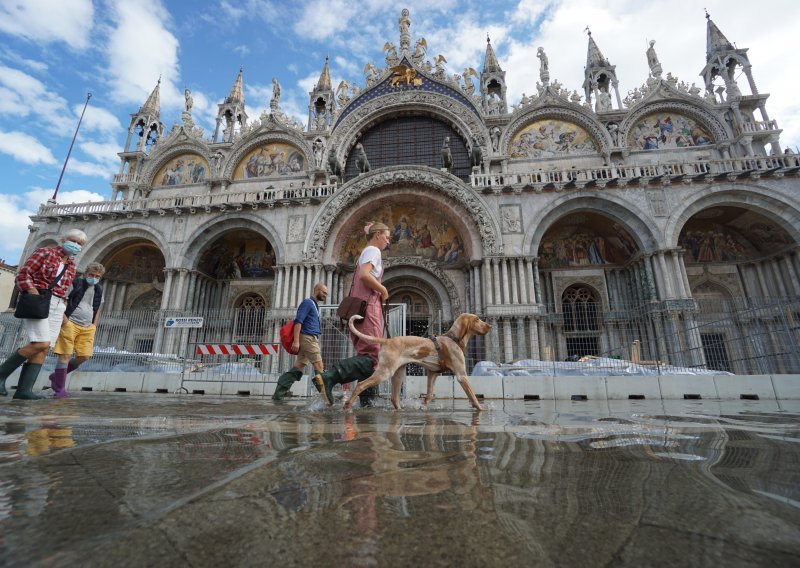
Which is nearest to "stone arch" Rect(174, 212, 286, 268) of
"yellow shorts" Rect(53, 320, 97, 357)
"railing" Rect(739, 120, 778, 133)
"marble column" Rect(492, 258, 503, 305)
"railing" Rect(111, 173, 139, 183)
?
"railing" Rect(111, 173, 139, 183)

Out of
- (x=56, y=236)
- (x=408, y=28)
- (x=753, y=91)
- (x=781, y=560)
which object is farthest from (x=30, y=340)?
(x=753, y=91)

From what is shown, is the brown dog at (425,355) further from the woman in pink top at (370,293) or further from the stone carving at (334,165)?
the stone carving at (334,165)

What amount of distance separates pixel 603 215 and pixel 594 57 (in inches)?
357

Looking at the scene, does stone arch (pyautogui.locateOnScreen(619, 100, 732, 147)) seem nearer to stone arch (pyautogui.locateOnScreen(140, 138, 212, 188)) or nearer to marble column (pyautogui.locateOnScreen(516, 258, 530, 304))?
marble column (pyautogui.locateOnScreen(516, 258, 530, 304))

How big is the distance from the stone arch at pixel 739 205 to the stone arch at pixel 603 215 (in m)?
0.59

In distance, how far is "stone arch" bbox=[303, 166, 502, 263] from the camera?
1286 cm

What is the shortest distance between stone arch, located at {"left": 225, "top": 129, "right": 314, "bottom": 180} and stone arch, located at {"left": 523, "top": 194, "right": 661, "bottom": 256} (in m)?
10.1

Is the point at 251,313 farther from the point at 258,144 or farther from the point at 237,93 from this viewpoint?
the point at 237,93

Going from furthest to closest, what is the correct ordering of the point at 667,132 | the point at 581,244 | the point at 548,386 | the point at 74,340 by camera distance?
the point at 667,132 < the point at 581,244 < the point at 548,386 < the point at 74,340

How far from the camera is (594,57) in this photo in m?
17.4

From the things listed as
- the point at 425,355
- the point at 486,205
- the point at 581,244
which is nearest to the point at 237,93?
the point at 486,205

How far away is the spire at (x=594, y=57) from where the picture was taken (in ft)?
56.4

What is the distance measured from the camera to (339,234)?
13797 millimetres

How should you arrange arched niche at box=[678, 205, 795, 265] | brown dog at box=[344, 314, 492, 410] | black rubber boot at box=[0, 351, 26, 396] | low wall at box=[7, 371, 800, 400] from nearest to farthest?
brown dog at box=[344, 314, 492, 410] → black rubber boot at box=[0, 351, 26, 396] → low wall at box=[7, 371, 800, 400] → arched niche at box=[678, 205, 795, 265]
